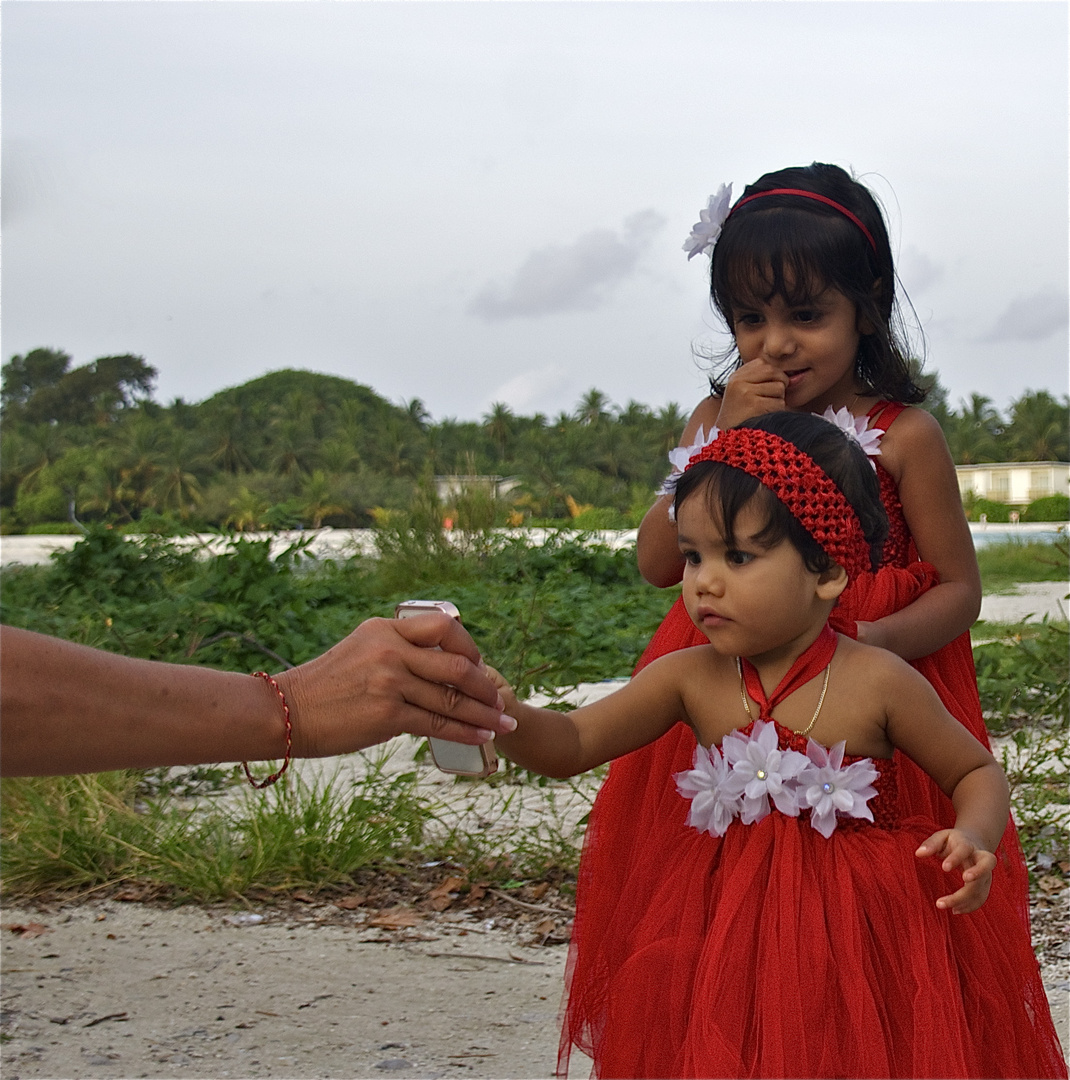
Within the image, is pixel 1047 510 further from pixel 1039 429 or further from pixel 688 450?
pixel 688 450

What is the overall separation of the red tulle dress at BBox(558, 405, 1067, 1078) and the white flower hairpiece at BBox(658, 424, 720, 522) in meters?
0.36

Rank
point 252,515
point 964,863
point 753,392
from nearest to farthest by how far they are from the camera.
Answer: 1. point 964,863
2. point 753,392
3. point 252,515

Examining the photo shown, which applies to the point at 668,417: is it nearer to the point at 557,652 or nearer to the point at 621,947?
the point at 557,652

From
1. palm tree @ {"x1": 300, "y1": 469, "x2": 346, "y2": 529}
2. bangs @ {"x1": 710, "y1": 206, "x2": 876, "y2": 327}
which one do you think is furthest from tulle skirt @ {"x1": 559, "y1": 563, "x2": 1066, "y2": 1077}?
palm tree @ {"x1": 300, "y1": 469, "x2": 346, "y2": 529}

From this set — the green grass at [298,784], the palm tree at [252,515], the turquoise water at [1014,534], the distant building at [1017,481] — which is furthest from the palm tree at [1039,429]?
the green grass at [298,784]

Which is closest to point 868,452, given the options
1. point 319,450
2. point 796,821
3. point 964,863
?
point 796,821

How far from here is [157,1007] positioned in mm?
3027

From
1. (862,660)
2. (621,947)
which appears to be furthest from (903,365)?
(621,947)

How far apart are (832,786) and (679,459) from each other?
671mm

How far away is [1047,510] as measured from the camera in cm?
3325

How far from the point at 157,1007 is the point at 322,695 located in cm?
155

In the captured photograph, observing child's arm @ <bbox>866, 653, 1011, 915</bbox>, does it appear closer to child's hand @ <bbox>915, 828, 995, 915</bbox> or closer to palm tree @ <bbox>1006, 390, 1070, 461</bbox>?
child's hand @ <bbox>915, 828, 995, 915</bbox>

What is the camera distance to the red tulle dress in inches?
69.2

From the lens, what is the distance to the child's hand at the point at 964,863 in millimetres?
1671
